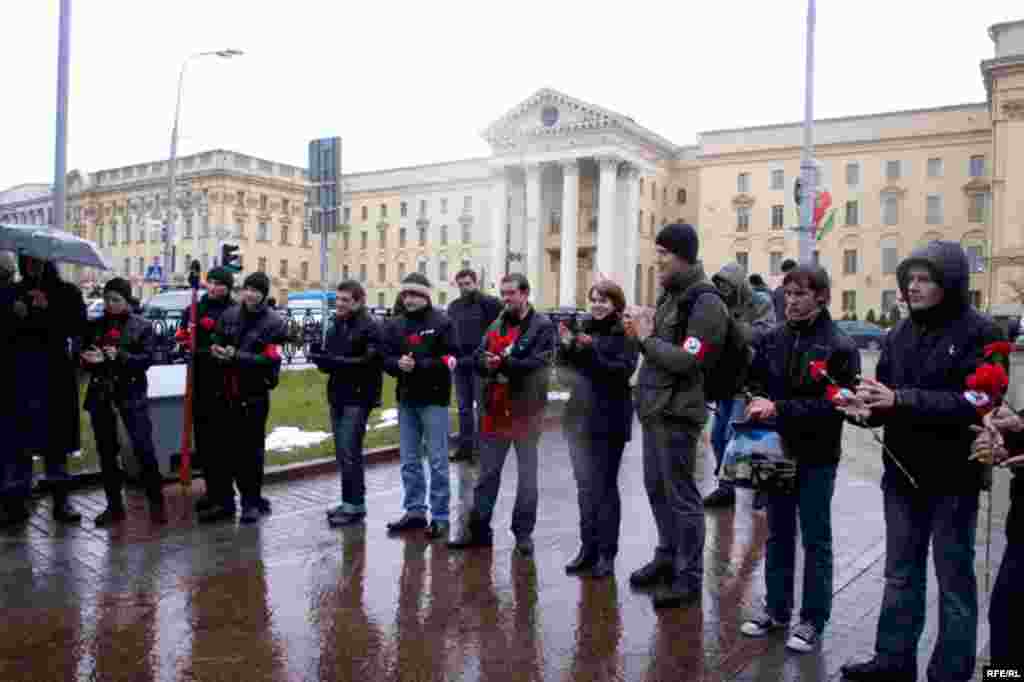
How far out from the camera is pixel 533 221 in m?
79.0

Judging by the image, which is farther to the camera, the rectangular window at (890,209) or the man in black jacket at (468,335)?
the rectangular window at (890,209)

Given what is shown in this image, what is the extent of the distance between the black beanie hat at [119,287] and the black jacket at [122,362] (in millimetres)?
190

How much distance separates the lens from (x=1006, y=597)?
3.81m

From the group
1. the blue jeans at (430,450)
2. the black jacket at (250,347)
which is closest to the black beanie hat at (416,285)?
the blue jeans at (430,450)

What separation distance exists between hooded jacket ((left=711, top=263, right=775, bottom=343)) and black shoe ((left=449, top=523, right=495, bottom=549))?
2.80 m

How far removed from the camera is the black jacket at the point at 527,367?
21.8ft

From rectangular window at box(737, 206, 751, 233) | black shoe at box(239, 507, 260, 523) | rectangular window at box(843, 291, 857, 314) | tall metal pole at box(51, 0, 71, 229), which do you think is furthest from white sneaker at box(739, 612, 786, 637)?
rectangular window at box(737, 206, 751, 233)

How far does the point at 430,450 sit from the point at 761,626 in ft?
10.3

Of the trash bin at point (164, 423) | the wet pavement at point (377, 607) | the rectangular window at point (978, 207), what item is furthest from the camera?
the rectangular window at point (978, 207)

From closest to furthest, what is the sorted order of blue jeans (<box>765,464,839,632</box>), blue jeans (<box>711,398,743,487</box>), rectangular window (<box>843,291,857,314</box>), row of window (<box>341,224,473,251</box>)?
blue jeans (<box>765,464,839,632</box>) → blue jeans (<box>711,398,743,487</box>) → rectangular window (<box>843,291,857,314</box>) → row of window (<box>341,224,473,251</box>)

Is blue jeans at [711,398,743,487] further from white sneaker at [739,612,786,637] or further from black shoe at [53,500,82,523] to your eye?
black shoe at [53,500,82,523]

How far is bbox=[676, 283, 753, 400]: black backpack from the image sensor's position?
5.34 meters

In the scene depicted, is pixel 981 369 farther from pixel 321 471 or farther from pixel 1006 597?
pixel 321 471

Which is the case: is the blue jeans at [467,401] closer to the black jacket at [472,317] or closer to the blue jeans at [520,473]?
the black jacket at [472,317]
